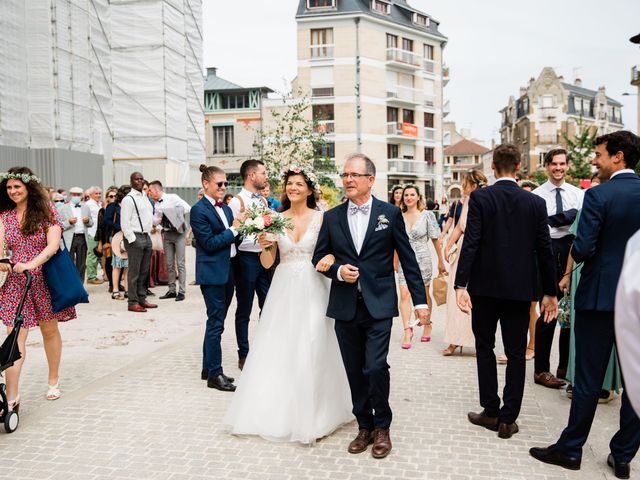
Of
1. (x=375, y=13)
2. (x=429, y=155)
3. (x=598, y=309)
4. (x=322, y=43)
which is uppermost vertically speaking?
(x=375, y=13)

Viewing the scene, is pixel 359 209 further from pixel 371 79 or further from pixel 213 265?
pixel 371 79

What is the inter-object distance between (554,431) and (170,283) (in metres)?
9.08

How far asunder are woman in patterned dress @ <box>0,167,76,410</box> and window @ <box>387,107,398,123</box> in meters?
49.7

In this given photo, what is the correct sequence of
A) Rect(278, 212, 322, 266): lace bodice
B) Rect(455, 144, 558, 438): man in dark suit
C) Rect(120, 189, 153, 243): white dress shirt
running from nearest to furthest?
Rect(455, 144, 558, 438): man in dark suit
Rect(278, 212, 322, 266): lace bodice
Rect(120, 189, 153, 243): white dress shirt

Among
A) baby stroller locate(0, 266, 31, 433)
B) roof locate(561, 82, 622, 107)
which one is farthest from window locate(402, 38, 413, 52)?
baby stroller locate(0, 266, 31, 433)

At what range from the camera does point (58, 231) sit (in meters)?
5.69

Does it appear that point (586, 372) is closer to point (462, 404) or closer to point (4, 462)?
point (462, 404)

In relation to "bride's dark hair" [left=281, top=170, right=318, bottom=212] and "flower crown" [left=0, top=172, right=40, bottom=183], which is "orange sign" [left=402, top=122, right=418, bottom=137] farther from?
"flower crown" [left=0, top=172, right=40, bottom=183]

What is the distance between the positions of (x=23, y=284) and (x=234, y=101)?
168 ft

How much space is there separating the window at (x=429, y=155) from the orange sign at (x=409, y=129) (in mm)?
3031

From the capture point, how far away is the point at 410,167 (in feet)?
179

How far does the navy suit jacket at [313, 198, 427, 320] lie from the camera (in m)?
4.65

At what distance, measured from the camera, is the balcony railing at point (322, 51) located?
167ft

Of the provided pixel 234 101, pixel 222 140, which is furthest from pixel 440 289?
pixel 234 101
